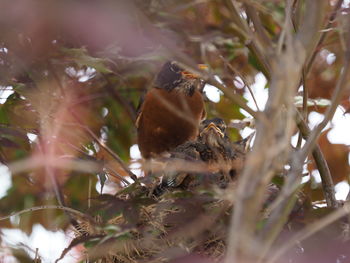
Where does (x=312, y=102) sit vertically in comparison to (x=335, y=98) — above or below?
below

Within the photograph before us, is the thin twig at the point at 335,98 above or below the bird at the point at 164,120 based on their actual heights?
above

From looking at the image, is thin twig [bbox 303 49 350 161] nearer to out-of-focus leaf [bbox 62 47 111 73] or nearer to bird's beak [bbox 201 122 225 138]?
out-of-focus leaf [bbox 62 47 111 73]

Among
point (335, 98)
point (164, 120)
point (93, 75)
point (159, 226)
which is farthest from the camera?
point (164, 120)

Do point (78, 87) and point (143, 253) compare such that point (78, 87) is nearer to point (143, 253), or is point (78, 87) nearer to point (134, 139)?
point (134, 139)

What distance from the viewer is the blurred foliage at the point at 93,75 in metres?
2.34

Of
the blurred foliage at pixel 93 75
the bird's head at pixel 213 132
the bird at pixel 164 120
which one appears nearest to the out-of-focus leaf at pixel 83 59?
the blurred foliage at pixel 93 75

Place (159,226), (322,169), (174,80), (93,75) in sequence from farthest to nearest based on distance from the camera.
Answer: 1. (174,80)
2. (93,75)
3. (159,226)
4. (322,169)

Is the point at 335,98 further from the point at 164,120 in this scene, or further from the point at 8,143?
the point at 164,120

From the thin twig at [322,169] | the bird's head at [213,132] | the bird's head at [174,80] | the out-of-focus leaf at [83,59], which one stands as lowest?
the bird's head at [174,80]

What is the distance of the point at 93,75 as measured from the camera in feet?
15.1

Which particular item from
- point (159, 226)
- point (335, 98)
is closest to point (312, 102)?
point (159, 226)

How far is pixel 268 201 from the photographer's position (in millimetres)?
2848

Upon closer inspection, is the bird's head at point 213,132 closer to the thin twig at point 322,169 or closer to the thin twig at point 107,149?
the thin twig at point 107,149

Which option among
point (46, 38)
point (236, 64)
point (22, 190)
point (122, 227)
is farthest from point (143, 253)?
point (236, 64)
